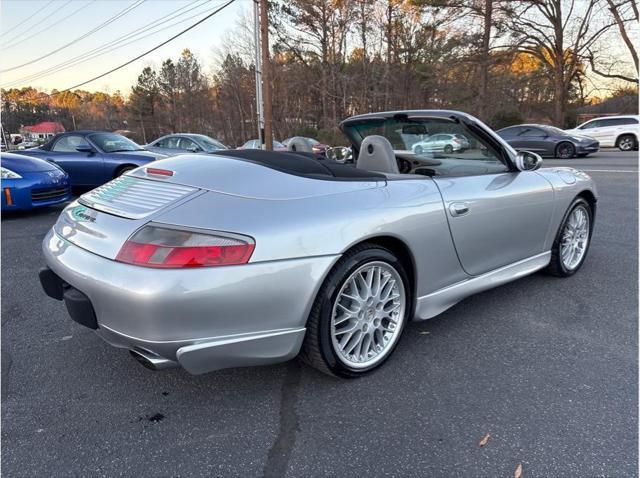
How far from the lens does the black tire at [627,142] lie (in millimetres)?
17859

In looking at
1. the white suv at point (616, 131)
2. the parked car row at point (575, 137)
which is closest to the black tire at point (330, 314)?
the parked car row at point (575, 137)

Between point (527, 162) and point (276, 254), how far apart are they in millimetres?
2287

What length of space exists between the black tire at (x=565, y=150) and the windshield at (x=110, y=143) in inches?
566

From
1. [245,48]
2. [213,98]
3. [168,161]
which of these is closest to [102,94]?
[213,98]

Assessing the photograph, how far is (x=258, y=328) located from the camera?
1892 millimetres

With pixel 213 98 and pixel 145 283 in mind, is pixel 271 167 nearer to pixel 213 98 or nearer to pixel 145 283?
pixel 145 283

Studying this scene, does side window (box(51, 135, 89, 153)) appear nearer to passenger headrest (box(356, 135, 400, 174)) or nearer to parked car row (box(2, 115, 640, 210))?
parked car row (box(2, 115, 640, 210))

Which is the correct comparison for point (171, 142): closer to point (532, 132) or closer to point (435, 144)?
point (435, 144)

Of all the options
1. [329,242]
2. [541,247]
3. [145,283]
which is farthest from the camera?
[541,247]

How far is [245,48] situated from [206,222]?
109 feet

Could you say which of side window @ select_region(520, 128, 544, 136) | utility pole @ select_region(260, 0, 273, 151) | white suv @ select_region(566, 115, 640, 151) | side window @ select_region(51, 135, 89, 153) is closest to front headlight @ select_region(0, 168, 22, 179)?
side window @ select_region(51, 135, 89, 153)

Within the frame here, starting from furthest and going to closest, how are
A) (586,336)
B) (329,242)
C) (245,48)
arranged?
(245,48) < (586,336) < (329,242)

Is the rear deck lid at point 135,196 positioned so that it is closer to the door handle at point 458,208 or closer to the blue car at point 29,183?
the door handle at point 458,208

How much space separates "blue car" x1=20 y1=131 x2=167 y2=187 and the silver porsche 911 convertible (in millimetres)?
6233
